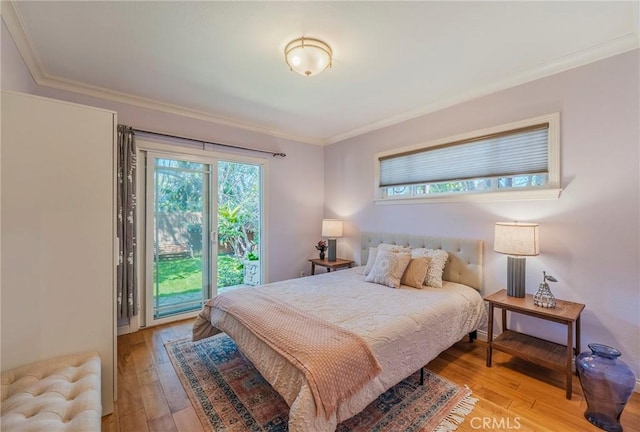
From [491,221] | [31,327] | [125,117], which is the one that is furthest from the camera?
[125,117]

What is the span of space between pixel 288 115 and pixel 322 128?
0.73 meters

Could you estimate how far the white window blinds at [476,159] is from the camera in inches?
100

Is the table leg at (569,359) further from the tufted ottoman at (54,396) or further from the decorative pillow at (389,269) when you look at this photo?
the tufted ottoman at (54,396)

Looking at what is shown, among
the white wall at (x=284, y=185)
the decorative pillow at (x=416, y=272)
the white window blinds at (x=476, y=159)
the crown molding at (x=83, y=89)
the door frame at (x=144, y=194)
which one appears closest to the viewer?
the crown molding at (x=83, y=89)

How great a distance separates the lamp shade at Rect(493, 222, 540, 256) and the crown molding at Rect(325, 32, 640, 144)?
136 centimetres

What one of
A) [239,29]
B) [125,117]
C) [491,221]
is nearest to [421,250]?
[491,221]

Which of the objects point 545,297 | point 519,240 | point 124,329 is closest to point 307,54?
point 519,240

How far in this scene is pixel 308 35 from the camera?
6.61 feet

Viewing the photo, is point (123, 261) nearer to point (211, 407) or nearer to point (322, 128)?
point (211, 407)

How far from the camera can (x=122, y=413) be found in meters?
1.83

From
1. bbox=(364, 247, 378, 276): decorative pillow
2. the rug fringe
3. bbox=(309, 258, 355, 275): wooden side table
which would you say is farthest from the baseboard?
the rug fringe

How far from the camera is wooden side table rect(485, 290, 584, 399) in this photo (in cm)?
199

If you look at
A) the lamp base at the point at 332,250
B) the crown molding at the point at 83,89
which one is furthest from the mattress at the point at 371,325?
the crown molding at the point at 83,89

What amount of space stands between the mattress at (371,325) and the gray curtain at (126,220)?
1.21 metres
